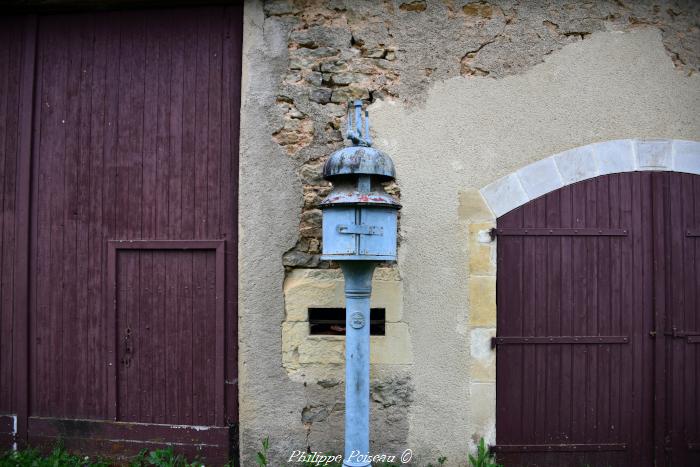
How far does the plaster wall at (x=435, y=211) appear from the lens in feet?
10.4

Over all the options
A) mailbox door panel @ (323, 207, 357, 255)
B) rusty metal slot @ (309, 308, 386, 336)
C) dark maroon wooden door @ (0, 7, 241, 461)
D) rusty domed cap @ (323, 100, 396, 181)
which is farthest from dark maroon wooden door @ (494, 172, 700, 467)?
dark maroon wooden door @ (0, 7, 241, 461)

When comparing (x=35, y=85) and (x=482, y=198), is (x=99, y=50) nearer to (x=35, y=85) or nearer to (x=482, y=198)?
(x=35, y=85)

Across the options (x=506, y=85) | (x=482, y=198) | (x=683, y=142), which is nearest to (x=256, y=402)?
(x=482, y=198)

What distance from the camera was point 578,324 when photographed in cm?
323

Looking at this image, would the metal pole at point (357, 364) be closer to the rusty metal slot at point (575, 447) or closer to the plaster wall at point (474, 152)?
the plaster wall at point (474, 152)

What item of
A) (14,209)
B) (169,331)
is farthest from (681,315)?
(14,209)

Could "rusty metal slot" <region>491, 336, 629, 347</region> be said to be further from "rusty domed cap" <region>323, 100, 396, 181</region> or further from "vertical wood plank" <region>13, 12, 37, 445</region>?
"vertical wood plank" <region>13, 12, 37, 445</region>

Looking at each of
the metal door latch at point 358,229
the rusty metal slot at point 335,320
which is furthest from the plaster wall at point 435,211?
the metal door latch at point 358,229

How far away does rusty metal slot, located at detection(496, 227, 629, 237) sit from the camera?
3219 mm

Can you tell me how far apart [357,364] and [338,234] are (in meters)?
0.76

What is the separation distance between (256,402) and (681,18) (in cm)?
380

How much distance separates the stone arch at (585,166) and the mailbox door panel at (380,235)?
2.83 feet

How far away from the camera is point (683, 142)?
10.6ft

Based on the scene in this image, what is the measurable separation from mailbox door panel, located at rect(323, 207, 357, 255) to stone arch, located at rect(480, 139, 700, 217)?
3.59ft
